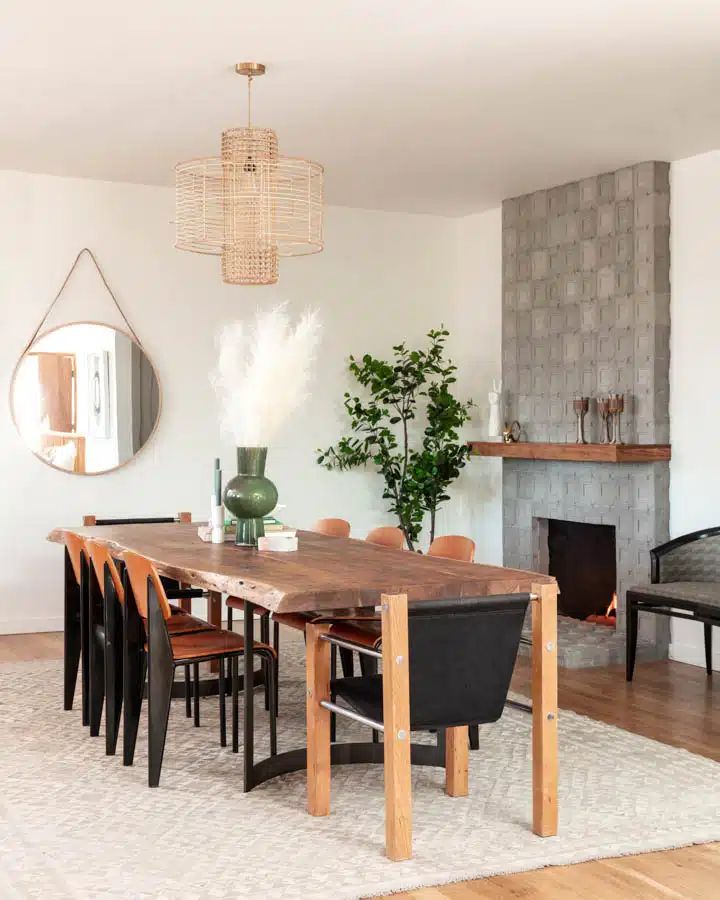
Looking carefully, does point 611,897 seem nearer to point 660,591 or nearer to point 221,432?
point 660,591

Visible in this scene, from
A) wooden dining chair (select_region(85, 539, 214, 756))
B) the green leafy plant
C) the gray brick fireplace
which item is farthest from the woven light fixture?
the green leafy plant

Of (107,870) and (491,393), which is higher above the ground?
(491,393)

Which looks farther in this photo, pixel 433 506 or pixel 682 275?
pixel 433 506

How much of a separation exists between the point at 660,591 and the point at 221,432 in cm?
304

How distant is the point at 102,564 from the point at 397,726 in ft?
5.13

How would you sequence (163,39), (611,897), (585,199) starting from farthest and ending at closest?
(585,199) → (163,39) → (611,897)

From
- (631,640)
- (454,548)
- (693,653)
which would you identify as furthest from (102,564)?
(693,653)

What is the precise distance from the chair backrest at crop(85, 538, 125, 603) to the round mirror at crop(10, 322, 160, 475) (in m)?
2.52

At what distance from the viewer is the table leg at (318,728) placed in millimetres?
3461

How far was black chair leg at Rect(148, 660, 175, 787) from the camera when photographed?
147 inches

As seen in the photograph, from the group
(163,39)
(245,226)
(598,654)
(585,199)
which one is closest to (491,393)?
(585,199)

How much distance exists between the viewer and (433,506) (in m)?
7.54

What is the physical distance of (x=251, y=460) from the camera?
449 cm

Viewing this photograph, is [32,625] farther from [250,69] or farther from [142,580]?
[250,69]
